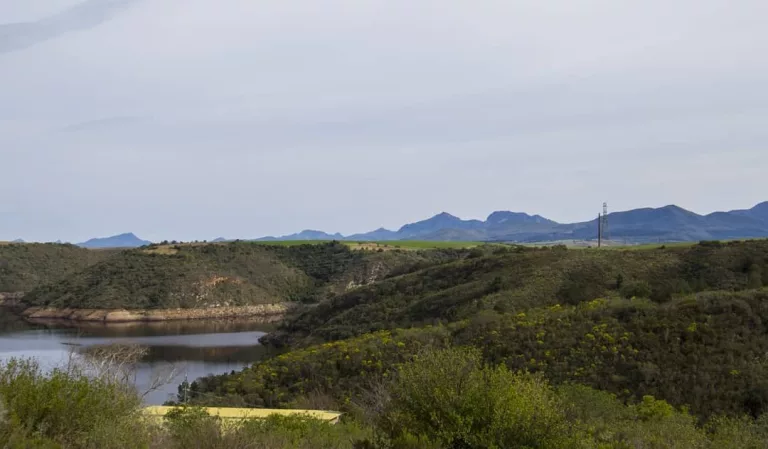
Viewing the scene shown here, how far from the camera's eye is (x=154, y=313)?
8844 centimetres

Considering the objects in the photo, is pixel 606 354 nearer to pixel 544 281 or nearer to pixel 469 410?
pixel 469 410

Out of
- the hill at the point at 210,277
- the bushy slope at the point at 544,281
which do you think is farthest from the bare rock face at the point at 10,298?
the bushy slope at the point at 544,281

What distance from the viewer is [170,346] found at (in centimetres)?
6275

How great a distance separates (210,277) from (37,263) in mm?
43101

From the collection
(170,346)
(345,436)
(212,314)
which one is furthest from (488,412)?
(212,314)

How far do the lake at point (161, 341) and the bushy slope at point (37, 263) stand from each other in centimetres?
2306

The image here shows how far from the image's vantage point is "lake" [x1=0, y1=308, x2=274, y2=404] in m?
50.6

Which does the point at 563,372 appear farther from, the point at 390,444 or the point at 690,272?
→ the point at 690,272

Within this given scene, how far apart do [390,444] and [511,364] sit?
50.6 feet

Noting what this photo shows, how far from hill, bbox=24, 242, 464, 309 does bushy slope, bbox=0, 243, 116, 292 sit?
1175cm

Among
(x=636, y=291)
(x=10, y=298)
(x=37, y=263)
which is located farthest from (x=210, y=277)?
(x=636, y=291)

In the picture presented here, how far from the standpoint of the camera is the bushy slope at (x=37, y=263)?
371 feet

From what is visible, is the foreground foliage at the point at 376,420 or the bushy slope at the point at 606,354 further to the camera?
the bushy slope at the point at 606,354

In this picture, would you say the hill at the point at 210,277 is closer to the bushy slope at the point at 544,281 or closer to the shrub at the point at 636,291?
the bushy slope at the point at 544,281
